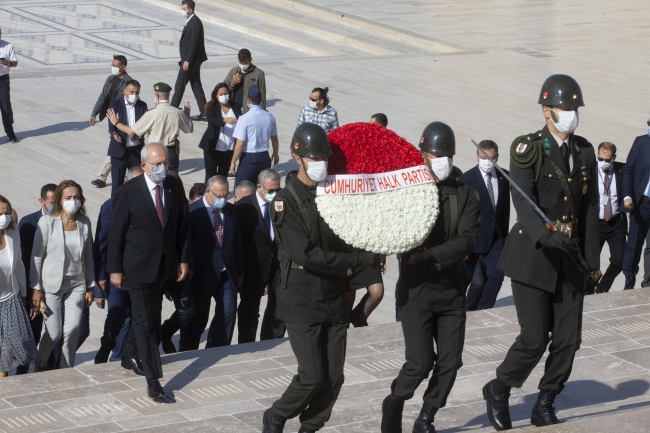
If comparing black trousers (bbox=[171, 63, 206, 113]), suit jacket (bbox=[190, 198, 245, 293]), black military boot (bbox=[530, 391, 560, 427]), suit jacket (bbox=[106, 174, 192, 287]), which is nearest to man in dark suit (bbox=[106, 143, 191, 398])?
suit jacket (bbox=[106, 174, 192, 287])

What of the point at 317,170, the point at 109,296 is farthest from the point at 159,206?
the point at 317,170

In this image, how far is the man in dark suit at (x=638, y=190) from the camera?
1016cm

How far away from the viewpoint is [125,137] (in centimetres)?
1282

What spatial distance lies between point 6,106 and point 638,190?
9023 mm

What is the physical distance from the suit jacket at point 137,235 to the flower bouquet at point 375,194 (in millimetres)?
1849

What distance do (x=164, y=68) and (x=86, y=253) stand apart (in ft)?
43.5

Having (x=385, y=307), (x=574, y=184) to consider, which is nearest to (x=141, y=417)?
(x=574, y=184)

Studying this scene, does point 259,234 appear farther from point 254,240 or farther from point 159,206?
point 159,206

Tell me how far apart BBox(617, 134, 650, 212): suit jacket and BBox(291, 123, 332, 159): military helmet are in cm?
562

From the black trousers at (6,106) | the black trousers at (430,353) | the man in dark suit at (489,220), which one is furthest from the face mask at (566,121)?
the black trousers at (6,106)

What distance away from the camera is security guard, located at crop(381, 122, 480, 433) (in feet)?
18.7

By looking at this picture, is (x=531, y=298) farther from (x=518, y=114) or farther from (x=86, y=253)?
(x=518, y=114)

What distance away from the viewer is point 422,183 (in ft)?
18.1

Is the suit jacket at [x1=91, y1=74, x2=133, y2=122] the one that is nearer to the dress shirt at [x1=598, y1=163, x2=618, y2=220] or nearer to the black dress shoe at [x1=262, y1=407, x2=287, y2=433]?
the dress shirt at [x1=598, y1=163, x2=618, y2=220]
